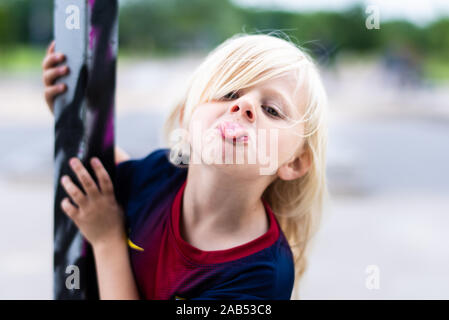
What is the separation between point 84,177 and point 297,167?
461mm

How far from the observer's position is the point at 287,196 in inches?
49.8

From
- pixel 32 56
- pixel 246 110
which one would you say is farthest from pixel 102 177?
pixel 32 56

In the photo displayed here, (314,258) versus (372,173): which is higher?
(372,173)

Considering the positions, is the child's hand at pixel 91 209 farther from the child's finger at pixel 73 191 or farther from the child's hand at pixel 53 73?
the child's hand at pixel 53 73

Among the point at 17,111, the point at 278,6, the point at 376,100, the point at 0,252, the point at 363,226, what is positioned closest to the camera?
the point at 0,252

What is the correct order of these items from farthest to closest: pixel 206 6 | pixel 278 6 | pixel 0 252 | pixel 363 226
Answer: pixel 206 6 → pixel 278 6 → pixel 363 226 → pixel 0 252

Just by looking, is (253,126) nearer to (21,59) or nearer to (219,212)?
(219,212)

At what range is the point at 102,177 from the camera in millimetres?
1136

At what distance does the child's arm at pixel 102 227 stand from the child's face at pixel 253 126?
22 cm

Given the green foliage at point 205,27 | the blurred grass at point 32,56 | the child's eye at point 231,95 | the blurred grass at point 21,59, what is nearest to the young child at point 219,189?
the child's eye at point 231,95

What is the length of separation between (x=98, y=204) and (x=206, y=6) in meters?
14.9
